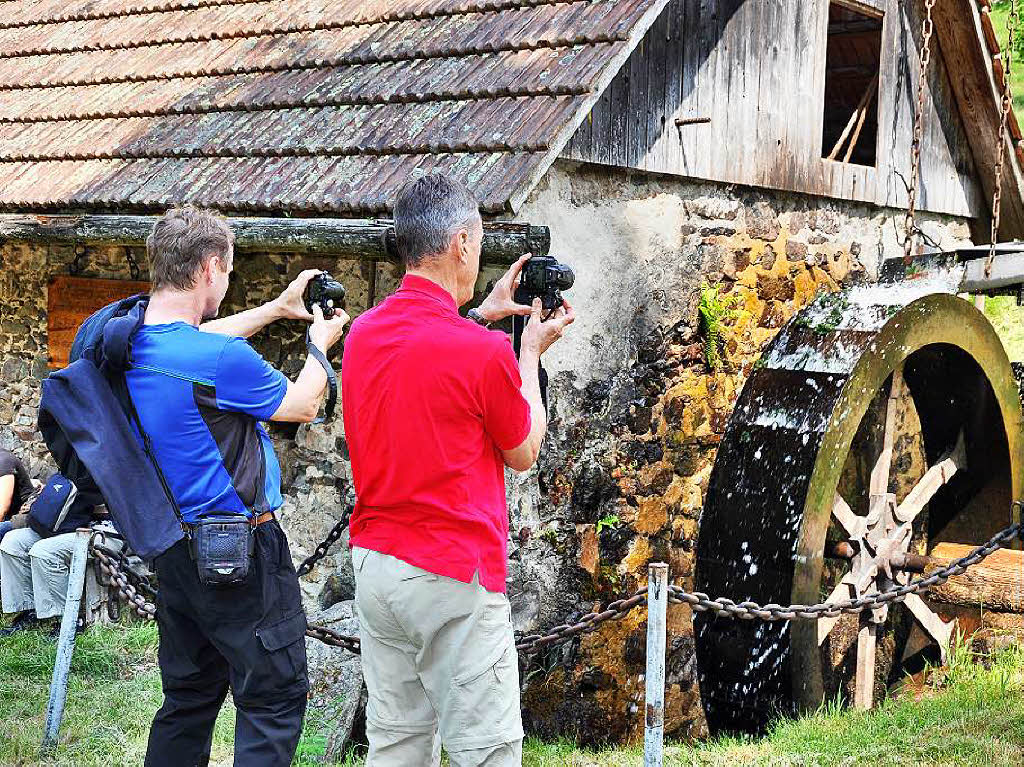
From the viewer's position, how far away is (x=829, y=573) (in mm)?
6914

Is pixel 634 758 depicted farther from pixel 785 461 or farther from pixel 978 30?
pixel 978 30

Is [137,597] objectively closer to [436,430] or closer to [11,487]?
[11,487]

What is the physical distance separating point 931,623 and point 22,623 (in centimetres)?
473

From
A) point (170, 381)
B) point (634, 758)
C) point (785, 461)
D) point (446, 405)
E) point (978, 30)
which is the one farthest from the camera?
point (978, 30)

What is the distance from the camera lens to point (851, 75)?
8.35 m

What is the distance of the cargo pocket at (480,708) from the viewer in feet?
8.73

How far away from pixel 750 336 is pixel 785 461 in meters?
0.96

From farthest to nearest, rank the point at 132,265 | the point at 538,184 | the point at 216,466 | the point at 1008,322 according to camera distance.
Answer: the point at 1008,322, the point at 132,265, the point at 538,184, the point at 216,466

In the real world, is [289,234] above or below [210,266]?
above

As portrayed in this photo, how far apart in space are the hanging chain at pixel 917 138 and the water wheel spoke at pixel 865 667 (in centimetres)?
202


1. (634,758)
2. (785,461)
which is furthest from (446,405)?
(785,461)

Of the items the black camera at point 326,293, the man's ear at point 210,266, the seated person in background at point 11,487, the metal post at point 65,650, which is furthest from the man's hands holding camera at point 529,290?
the seated person in background at point 11,487

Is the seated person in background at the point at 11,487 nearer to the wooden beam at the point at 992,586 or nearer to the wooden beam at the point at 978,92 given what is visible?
the wooden beam at the point at 992,586

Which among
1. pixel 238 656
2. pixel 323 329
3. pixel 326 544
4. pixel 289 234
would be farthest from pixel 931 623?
pixel 238 656
